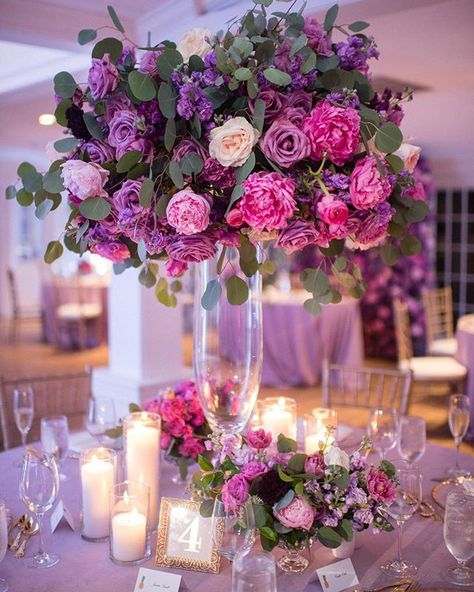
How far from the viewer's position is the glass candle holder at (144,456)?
5.31 ft

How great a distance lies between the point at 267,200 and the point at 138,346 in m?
2.17

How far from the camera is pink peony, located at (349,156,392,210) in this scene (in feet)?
4.17

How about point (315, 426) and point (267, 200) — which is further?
point (315, 426)

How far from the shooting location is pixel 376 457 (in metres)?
2.13

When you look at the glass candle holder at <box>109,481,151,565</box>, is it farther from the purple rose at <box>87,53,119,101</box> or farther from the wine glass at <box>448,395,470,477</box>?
the wine glass at <box>448,395,470,477</box>

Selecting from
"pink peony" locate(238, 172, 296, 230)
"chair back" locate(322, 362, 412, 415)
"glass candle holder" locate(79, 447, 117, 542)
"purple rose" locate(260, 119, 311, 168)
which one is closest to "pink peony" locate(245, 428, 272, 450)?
"glass candle holder" locate(79, 447, 117, 542)

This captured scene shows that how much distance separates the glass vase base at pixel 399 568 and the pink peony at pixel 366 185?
74cm

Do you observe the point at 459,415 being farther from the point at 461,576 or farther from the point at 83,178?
the point at 83,178

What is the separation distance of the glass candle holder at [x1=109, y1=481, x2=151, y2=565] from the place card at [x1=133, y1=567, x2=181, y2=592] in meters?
0.08

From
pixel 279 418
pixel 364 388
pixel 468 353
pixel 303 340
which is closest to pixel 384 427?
pixel 279 418

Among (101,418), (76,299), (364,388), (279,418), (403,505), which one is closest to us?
(403,505)

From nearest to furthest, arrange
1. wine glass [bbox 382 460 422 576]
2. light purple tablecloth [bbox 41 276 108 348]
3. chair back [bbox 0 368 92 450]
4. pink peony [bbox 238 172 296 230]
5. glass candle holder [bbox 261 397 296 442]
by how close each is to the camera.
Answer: pink peony [bbox 238 172 296 230], wine glass [bbox 382 460 422 576], glass candle holder [bbox 261 397 296 442], chair back [bbox 0 368 92 450], light purple tablecloth [bbox 41 276 108 348]

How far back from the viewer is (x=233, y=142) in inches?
49.9

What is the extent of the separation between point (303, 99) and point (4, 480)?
1319 millimetres
